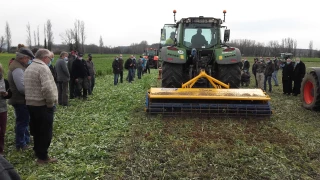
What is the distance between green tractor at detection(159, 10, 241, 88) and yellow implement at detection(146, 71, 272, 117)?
3.94ft

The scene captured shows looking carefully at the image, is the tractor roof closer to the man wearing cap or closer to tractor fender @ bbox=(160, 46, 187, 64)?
tractor fender @ bbox=(160, 46, 187, 64)

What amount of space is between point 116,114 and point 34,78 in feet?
10.4

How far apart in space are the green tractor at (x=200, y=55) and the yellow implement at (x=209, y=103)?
1.20 meters

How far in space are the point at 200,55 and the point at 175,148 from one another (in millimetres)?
4505

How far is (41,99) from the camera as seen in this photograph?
416 cm

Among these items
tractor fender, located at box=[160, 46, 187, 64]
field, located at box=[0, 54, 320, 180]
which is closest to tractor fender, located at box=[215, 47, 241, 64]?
tractor fender, located at box=[160, 46, 187, 64]

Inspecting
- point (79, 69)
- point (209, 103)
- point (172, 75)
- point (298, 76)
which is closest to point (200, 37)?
point (172, 75)

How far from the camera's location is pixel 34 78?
4.14 m

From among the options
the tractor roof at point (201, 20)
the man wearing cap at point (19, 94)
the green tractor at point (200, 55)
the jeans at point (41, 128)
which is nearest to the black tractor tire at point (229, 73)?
the green tractor at point (200, 55)

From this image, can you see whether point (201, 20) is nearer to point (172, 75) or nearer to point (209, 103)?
point (172, 75)

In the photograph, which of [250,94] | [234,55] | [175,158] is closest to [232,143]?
[175,158]

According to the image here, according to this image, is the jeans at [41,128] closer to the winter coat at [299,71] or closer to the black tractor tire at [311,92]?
the black tractor tire at [311,92]

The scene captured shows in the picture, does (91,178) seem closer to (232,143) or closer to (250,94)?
(232,143)

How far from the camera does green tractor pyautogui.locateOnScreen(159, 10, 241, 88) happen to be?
8.11m
